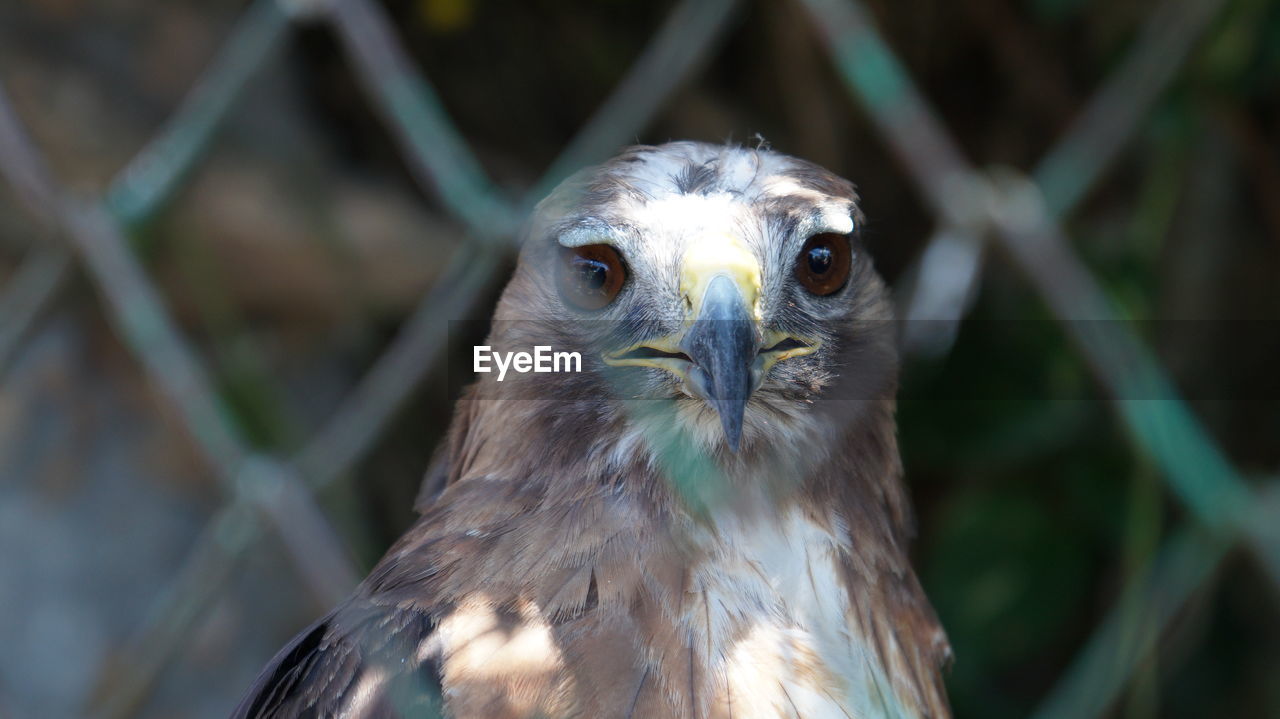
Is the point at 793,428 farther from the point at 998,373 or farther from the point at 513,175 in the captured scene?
the point at 513,175

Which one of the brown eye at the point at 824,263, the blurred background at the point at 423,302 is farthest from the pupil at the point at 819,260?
the blurred background at the point at 423,302

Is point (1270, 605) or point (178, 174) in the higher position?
point (178, 174)

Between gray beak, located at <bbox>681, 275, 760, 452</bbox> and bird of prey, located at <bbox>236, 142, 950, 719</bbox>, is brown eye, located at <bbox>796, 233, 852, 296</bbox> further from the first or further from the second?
gray beak, located at <bbox>681, 275, 760, 452</bbox>

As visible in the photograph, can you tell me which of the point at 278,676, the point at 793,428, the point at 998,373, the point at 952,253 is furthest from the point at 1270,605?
the point at 278,676

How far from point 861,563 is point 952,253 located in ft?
1.09

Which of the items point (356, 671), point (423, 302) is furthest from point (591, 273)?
point (423, 302)

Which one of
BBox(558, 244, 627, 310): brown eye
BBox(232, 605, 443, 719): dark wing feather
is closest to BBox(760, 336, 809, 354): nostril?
BBox(558, 244, 627, 310): brown eye

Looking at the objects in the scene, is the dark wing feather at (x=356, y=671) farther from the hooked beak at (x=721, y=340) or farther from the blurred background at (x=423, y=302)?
the blurred background at (x=423, y=302)

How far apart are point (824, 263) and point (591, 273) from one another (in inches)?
7.9

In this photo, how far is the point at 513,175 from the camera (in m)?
2.30

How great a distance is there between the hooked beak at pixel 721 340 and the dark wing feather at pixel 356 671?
0.91ft

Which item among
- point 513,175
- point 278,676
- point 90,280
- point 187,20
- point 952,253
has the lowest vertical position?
point 278,676

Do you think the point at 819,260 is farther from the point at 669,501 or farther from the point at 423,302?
the point at 423,302

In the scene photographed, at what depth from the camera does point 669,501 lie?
3.39 ft
